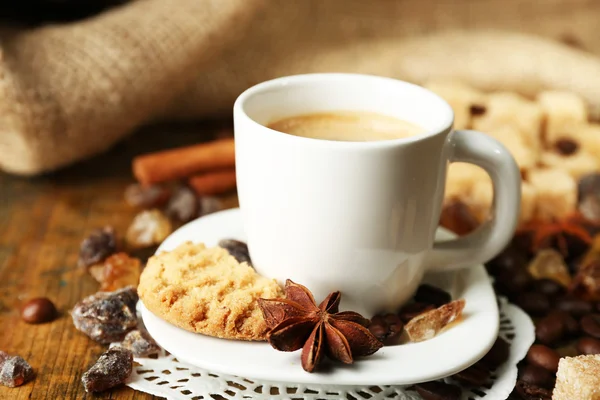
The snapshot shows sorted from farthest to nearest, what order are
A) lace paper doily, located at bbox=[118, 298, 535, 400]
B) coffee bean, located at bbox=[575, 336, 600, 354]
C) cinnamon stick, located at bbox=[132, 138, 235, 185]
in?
cinnamon stick, located at bbox=[132, 138, 235, 185], coffee bean, located at bbox=[575, 336, 600, 354], lace paper doily, located at bbox=[118, 298, 535, 400]

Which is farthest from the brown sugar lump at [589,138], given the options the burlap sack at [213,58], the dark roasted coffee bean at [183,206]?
the dark roasted coffee bean at [183,206]

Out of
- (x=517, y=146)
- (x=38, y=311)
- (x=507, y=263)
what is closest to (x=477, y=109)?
(x=517, y=146)

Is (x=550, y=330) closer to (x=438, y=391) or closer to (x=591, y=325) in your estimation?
(x=591, y=325)

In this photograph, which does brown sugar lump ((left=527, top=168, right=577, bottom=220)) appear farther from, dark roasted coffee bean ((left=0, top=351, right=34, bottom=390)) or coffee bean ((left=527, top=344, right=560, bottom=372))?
dark roasted coffee bean ((left=0, top=351, right=34, bottom=390))

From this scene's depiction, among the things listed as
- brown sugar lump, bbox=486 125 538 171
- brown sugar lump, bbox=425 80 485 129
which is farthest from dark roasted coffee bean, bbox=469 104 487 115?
brown sugar lump, bbox=486 125 538 171

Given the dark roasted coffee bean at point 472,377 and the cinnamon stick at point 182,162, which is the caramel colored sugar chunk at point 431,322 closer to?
the dark roasted coffee bean at point 472,377
